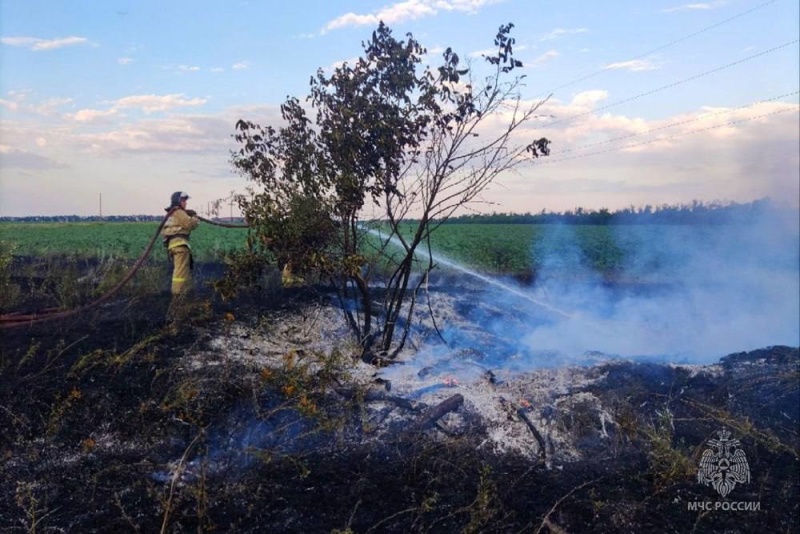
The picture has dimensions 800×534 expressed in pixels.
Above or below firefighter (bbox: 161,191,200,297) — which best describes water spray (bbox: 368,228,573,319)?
below

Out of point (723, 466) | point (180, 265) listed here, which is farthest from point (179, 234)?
point (723, 466)

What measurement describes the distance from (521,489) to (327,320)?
520 centimetres

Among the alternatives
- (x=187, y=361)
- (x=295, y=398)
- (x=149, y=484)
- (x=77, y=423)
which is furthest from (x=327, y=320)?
(x=149, y=484)

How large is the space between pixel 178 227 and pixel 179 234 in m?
0.12

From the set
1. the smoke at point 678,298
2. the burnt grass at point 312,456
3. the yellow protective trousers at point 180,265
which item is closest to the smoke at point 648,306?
the smoke at point 678,298

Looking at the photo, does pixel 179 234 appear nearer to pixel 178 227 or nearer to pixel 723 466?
pixel 178 227

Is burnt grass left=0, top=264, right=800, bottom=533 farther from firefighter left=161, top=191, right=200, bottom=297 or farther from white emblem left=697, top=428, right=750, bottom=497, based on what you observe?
→ firefighter left=161, top=191, right=200, bottom=297

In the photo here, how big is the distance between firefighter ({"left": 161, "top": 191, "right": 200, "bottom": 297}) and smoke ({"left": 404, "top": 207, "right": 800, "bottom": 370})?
443cm

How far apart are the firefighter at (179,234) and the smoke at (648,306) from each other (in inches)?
174

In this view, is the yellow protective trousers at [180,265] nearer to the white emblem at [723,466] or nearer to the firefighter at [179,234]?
the firefighter at [179,234]

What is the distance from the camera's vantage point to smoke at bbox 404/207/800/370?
1049cm

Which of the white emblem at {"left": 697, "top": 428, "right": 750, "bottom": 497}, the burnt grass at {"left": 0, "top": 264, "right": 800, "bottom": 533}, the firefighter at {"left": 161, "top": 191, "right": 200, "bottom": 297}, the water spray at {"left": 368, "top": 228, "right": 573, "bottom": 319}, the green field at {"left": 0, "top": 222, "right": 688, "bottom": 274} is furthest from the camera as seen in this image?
the green field at {"left": 0, "top": 222, "right": 688, "bottom": 274}

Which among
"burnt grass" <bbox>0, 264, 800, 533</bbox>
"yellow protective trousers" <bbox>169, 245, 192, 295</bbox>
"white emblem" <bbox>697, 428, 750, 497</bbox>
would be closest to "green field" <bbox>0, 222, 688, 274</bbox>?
"yellow protective trousers" <bbox>169, 245, 192, 295</bbox>

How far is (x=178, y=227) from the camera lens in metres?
10.1
